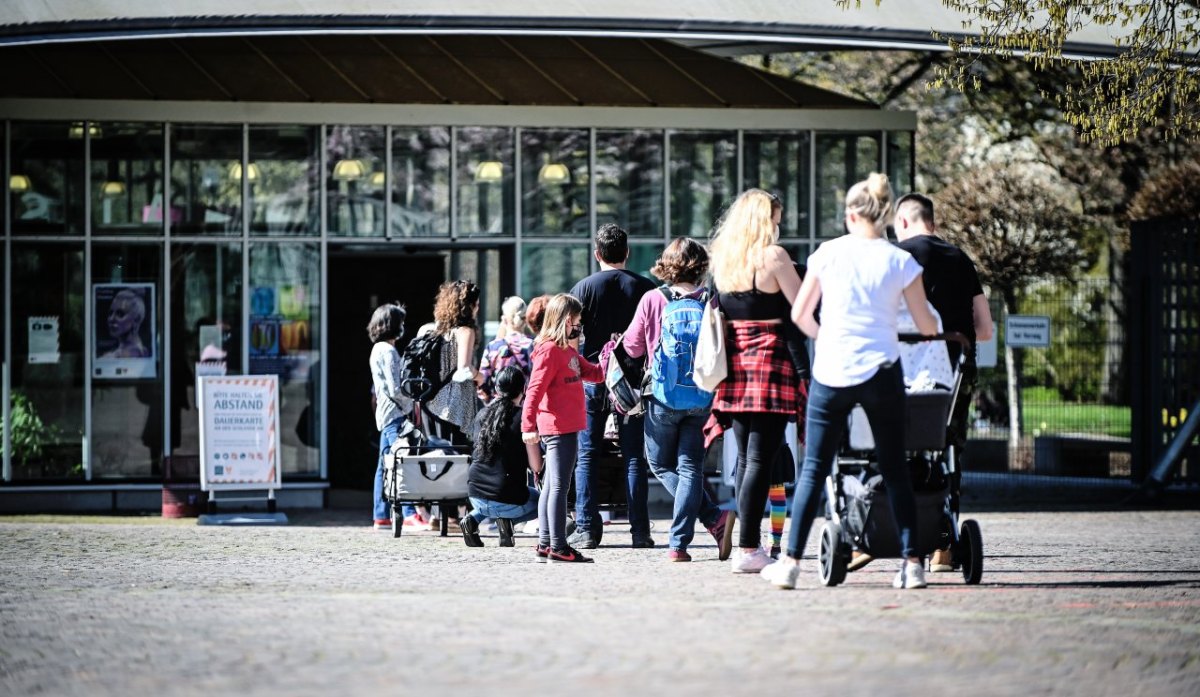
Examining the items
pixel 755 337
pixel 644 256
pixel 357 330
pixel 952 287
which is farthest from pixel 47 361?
pixel 952 287

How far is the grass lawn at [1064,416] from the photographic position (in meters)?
18.6

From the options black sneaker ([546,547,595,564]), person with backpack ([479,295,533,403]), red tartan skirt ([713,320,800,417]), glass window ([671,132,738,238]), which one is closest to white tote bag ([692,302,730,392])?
red tartan skirt ([713,320,800,417])

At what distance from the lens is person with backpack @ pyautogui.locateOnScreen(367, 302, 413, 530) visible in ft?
41.8

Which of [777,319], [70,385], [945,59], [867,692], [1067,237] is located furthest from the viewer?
[1067,237]

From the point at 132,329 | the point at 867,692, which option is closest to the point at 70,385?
the point at 132,329

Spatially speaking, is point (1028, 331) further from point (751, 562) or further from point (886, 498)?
point (886, 498)

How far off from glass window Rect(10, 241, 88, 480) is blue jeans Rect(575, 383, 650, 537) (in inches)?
253

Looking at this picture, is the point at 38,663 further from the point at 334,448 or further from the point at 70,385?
the point at 334,448

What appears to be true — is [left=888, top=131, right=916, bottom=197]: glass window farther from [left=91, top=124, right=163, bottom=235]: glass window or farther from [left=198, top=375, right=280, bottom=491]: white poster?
[left=91, top=124, right=163, bottom=235]: glass window

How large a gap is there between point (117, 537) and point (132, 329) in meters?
3.73

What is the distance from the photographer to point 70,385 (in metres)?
15.8

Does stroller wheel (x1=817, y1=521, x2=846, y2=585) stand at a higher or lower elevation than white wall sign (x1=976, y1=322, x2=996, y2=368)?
lower

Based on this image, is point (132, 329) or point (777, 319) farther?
point (132, 329)

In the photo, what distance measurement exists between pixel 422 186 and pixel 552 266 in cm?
135
